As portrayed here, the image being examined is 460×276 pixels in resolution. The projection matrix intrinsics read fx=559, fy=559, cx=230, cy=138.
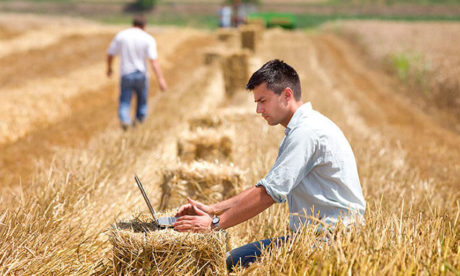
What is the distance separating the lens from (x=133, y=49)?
27.7ft

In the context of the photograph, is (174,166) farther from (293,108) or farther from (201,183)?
(293,108)

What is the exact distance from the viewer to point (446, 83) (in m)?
14.8

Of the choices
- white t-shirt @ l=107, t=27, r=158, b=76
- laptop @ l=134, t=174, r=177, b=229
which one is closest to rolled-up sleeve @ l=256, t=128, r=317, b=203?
laptop @ l=134, t=174, r=177, b=229

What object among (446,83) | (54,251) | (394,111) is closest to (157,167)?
(54,251)

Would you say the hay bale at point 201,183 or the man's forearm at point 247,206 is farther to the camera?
the hay bale at point 201,183

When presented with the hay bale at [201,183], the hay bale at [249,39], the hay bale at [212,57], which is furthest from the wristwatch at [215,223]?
the hay bale at [249,39]

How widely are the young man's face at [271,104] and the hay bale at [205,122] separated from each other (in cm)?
383

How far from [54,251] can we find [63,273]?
0.17 meters

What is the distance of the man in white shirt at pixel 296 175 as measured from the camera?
3.07 metres

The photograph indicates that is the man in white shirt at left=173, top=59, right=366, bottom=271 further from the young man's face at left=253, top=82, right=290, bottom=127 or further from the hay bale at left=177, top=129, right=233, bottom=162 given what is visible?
the hay bale at left=177, top=129, right=233, bottom=162

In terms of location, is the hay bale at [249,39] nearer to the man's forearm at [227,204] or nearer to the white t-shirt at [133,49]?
the white t-shirt at [133,49]

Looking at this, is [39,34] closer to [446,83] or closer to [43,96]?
[43,96]

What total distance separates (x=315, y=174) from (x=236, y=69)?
1201 centimetres

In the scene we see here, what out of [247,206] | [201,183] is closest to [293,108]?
[247,206]
